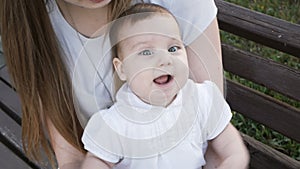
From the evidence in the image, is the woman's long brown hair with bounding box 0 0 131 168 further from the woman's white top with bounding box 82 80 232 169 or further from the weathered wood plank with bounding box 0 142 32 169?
the weathered wood plank with bounding box 0 142 32 169

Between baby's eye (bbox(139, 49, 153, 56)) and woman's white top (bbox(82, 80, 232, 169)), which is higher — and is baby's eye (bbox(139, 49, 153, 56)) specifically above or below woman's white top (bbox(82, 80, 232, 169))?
above

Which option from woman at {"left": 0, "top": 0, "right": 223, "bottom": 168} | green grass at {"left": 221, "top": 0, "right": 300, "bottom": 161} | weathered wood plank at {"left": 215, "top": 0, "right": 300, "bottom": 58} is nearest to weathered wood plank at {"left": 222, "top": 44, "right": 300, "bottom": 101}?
weathered wood plank at {"left": 215, "top": 0, "right": 300, "bottom": 58}

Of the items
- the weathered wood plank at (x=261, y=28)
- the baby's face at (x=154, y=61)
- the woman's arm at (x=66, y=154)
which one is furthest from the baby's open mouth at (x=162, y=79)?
the weathered wood plank at (x=261, y=28)

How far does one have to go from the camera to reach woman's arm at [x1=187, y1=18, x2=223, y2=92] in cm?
149

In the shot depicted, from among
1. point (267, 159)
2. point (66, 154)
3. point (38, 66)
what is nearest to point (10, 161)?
point (66, 154)

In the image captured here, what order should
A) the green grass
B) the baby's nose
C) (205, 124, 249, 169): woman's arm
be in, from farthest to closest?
1. the green grass
2. (205, 124, 249, 169): woman's arm
3. the baby's nose

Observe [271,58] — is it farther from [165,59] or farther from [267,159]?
[165,59]

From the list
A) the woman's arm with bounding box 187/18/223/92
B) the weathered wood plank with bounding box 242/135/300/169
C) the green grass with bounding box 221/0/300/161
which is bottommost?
the green grass with bounding box 221/0/300/161

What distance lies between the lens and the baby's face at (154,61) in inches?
48.9

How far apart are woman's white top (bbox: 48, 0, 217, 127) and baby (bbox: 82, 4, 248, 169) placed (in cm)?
14

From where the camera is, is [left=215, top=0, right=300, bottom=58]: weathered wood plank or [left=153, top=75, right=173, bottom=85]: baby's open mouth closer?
[left=153, top=75, right=173, bottom=85]: baby's open mouth

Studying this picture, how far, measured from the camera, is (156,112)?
131 cm

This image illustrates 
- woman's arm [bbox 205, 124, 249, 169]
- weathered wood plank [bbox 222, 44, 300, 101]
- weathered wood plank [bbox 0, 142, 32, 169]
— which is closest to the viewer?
woman's arm [bbox 205, 124, 249, 169]

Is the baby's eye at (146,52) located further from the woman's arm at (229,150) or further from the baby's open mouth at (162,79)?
the woman's arm at (229,150)
